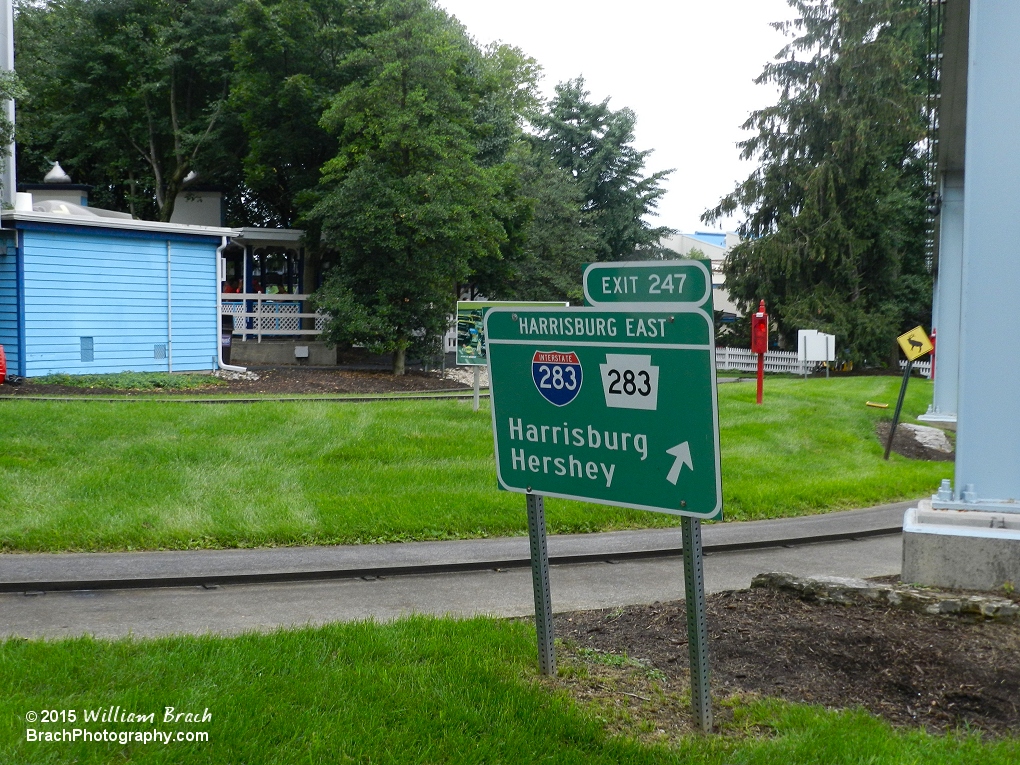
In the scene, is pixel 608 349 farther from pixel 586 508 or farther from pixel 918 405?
pixel 918 405

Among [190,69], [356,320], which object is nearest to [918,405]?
[356,320]

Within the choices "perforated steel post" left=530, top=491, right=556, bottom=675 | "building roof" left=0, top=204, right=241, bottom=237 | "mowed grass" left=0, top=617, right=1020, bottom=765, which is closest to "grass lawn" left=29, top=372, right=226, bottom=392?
"building roof" left=0, top=204, right=241, bottom=237

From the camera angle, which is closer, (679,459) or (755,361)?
(679,459)

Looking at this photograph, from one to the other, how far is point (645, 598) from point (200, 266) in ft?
63.9

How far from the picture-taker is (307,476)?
1062 cm

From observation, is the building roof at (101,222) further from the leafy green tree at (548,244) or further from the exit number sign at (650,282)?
the exit number sign at (650,282)

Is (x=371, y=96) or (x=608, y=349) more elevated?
(x=371, y=96)

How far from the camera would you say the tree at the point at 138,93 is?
115 feet

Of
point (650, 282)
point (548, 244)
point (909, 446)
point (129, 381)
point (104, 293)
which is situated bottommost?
point (909, 446)

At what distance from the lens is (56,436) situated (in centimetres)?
1162

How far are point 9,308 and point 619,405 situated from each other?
19342 mm

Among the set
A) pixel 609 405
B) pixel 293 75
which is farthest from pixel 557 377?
pixel 293 75

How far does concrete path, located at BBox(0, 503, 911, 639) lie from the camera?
5.99m

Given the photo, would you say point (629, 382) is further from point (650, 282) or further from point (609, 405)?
point (650, 282)
